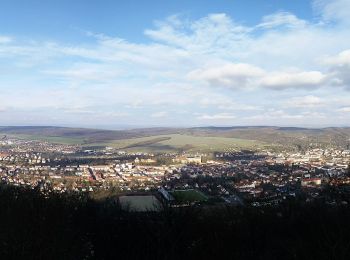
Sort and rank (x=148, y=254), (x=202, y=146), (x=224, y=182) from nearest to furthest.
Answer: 1. (x=148, y=254)
2. (x=224, y=182)
3. (x=202, y=146)

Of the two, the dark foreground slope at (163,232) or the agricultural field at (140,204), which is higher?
the dark foreground slope at (163,232)

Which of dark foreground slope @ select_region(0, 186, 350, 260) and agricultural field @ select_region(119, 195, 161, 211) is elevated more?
dark foreground slope @ select_region(0, 186, 350, 260)

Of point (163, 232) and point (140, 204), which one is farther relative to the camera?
point (140, 204)

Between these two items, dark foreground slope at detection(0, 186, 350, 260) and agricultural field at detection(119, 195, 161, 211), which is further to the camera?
agricultural field at detection(119, 195, 161, 211)

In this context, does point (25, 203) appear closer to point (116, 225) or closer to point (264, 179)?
point (116, 225)

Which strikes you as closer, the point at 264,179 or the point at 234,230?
the point at 234,230

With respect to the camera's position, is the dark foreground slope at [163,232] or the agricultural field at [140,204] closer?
the dark foreground slope at [163,232]

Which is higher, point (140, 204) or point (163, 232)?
point (163, 232)

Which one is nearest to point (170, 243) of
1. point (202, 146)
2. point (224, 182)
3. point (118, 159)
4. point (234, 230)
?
point (234, 230)
